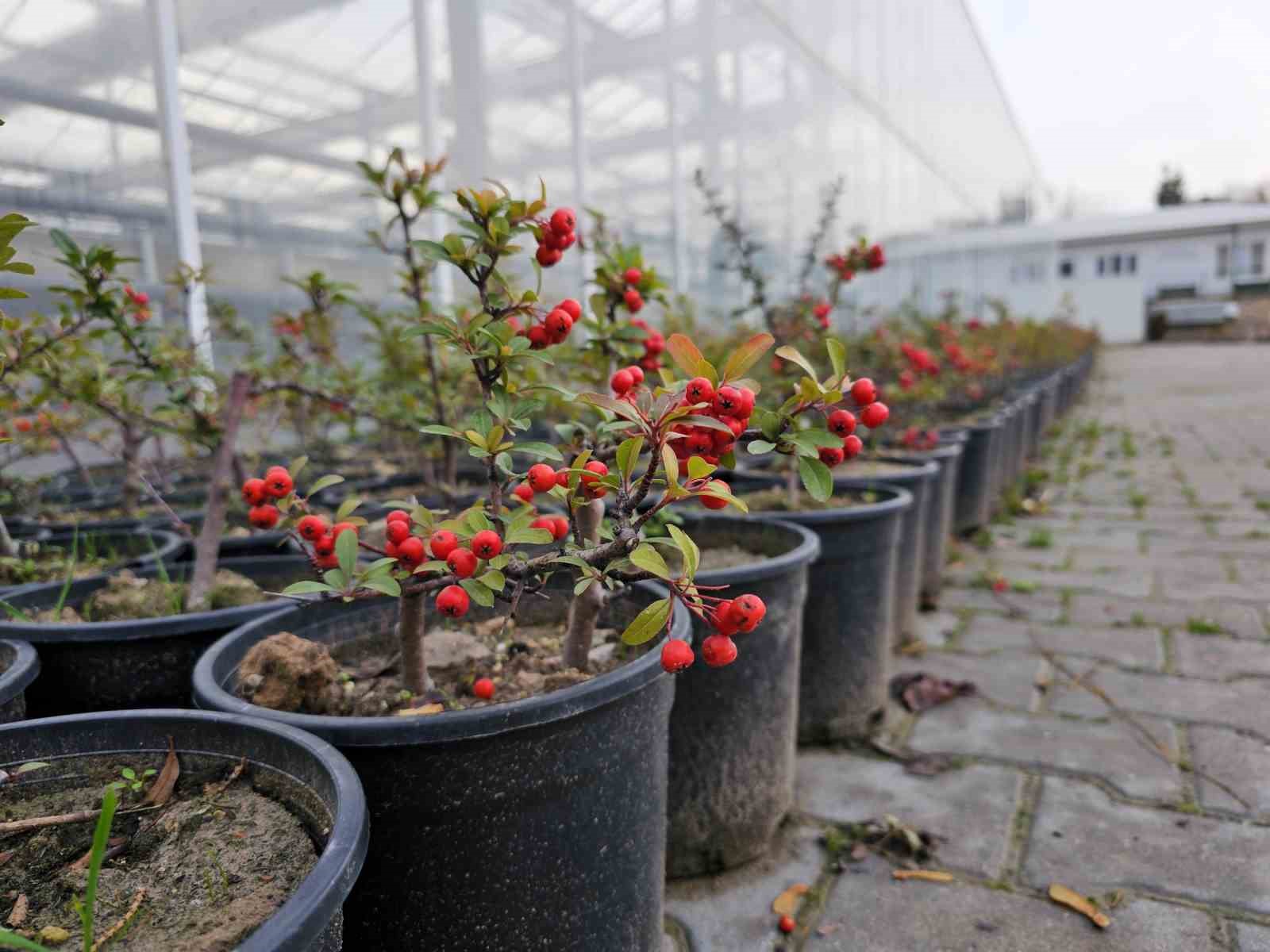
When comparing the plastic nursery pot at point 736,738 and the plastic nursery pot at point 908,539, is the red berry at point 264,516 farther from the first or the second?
the plastic nursery pot at point 908,539

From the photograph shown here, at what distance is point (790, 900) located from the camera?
5.31ft

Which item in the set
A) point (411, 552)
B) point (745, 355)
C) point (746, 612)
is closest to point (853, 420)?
point (745, 355)

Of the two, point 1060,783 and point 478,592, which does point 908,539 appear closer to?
point 1060,783

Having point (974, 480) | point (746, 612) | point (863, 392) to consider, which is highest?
point (863, 392)

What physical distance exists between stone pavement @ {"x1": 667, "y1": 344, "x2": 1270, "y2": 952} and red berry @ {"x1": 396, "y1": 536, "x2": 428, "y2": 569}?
3.10ft

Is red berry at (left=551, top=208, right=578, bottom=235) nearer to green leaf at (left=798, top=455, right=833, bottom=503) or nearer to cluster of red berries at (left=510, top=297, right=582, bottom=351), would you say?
cluster of red berries at (left=510, top=297, right=582, bottom=351)

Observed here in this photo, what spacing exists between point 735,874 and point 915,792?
0.52 m

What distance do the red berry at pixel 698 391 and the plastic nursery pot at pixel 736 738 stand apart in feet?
2.39

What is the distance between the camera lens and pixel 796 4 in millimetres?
9766

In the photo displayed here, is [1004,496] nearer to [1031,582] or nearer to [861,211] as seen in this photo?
[1031,582]

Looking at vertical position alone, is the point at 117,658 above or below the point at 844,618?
above

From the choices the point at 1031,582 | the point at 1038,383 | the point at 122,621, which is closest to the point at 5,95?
the point at 122,621

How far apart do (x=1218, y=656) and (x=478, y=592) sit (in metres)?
2.69

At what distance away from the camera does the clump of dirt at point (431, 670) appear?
1.18m
